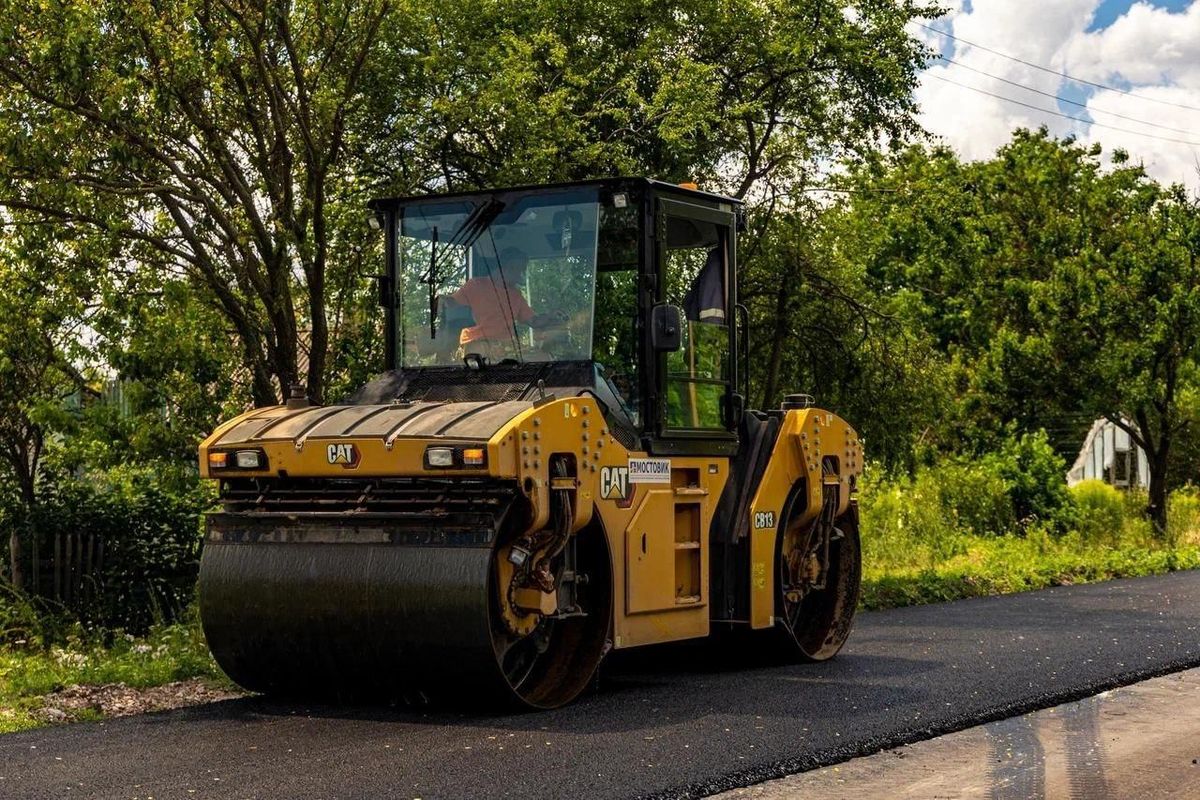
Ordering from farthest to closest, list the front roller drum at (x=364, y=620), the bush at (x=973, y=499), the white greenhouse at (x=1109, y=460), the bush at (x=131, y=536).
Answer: the white greenhouse at (x=1109, y=460) → the bush at (x=973, y=499) → the bush at (x=131, y=536) → the front roller drum at (x=364, y=620)

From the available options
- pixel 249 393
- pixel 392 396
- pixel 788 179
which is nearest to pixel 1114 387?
pixel 788 179

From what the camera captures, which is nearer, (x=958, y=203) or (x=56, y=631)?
(x=56, y=631)

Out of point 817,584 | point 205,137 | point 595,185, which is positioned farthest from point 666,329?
point 205,137

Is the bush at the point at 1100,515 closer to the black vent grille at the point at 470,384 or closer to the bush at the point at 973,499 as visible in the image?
the bush at the point at 973,499

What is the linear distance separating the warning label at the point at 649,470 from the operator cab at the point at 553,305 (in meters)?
0.09

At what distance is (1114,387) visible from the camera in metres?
25.6

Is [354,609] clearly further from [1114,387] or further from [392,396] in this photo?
[1114,387]

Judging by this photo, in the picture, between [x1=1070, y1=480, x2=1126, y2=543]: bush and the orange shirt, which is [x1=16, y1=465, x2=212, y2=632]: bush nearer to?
the orange shirt

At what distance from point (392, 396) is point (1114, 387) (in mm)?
17322

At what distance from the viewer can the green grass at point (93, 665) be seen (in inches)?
383

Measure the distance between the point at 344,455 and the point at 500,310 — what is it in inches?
65.0

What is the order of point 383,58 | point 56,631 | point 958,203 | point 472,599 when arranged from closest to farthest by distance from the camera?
point 472,599 < point 56,631 < point 383,58 < point 958,203

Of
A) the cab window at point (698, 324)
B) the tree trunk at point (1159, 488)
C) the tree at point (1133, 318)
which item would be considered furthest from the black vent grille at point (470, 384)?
the tree trunk at point (1159, 488)

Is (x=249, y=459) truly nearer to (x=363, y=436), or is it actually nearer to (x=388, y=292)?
(x=363, y=436)
